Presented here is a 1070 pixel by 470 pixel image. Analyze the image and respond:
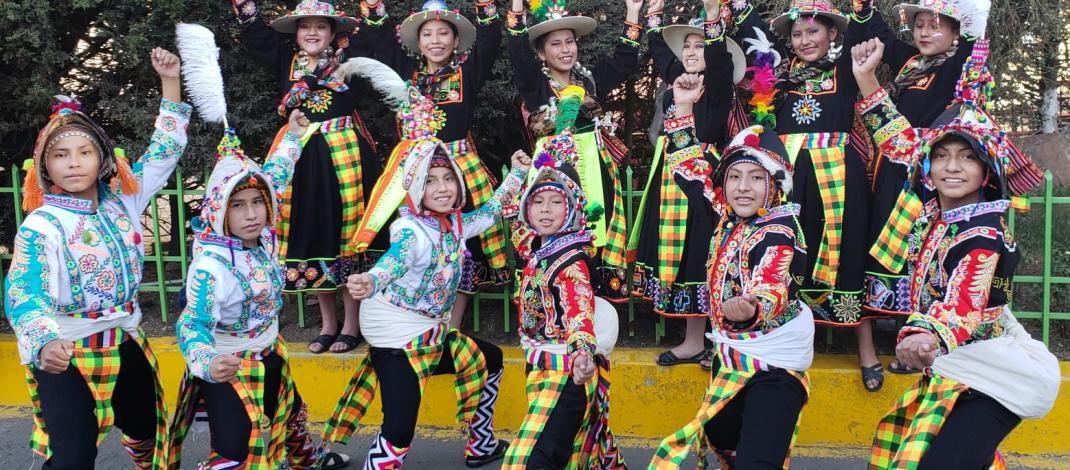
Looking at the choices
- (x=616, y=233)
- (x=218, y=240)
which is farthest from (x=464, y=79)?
(x=218, y=240)

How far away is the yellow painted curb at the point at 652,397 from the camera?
4.30 meters

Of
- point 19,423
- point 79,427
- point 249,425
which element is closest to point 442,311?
point 249,425

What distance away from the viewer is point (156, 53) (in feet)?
12.7

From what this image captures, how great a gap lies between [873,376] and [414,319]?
221cm

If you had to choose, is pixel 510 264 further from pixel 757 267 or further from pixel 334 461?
pixel 757 267

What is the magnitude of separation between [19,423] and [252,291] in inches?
83.7

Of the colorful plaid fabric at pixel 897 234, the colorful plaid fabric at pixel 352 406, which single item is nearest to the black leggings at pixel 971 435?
the colorful plaid fabric at pixel 897 234

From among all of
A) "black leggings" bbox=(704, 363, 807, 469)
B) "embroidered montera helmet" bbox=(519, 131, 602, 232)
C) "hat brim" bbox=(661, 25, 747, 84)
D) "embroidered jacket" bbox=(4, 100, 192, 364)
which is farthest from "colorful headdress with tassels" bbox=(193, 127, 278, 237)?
"hat brim" bbox=(661, 25, 747, 84)

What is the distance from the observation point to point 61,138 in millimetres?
3543

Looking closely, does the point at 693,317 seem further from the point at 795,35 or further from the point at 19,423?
the point at 19,423

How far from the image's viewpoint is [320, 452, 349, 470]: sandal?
14.0ft

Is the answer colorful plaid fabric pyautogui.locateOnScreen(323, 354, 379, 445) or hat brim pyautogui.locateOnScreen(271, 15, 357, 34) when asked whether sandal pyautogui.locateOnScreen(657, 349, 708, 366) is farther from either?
hat brim pyautogui.locateOnScreen(271, 15, 357, 34)

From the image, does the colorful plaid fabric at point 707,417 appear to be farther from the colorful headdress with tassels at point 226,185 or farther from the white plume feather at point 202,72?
the white plume feather at point 202,72

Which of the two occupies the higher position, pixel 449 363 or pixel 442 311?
pixel 442 311
